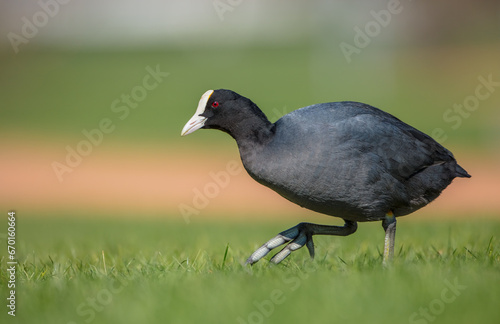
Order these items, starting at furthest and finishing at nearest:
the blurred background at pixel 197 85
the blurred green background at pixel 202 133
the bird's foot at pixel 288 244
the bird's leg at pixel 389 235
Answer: the blurred background at pixel 197 85, the bird's foot at pixel 288 244, the bird's leg at pixel 389 235, the blurred green background at pixel 202 133

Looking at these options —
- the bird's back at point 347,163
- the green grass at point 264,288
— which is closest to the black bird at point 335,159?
the bird's back at point 347,163

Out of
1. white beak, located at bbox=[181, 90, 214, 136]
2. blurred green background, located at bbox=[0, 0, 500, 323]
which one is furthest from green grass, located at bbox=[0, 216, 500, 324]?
white beak, located at bbox=[181, 90, 214, 136]

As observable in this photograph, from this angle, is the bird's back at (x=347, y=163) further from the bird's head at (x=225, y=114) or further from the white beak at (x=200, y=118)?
the white beak at (x=200, y=118)

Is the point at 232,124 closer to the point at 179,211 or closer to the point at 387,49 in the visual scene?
the point at 179,211

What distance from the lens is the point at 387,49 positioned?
27.0m

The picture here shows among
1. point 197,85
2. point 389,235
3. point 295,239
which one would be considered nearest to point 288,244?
point 295,239

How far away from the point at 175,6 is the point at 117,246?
27.8 metres

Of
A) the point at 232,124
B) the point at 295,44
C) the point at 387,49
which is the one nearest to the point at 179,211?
the point at 232,124

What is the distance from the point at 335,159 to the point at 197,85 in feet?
68.5

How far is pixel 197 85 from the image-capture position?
2498 centimetres

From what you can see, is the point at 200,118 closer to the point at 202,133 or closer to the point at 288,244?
the point at 288,244

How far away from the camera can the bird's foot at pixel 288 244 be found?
15.3ft

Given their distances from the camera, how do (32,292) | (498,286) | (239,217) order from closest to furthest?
(498,286)
(32,292)
(239,217)

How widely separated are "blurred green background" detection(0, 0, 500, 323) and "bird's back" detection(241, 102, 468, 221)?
0.39m
